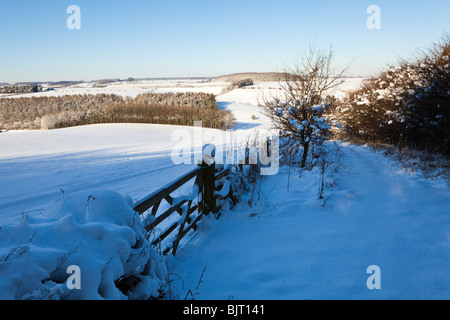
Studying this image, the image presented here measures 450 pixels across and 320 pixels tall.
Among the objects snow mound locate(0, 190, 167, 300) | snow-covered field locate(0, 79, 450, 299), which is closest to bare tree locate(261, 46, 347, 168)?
snow-covered field locate(0, 79, 450, 299)

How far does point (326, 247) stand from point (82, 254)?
134 inches

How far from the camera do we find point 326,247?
161 inches

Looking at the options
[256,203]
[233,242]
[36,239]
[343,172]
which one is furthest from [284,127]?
[36,239]

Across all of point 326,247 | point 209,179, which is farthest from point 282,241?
point 209,179

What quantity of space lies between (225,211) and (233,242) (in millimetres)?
1178

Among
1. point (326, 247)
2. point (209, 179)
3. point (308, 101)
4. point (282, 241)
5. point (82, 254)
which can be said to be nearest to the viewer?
point (82, 254)

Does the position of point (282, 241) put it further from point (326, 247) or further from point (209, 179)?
point (209, 179)

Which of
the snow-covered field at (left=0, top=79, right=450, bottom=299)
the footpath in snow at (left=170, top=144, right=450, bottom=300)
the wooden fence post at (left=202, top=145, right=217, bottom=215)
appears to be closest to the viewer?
the snow-covered field at (left=0, top=79, right=450, bottom=299)

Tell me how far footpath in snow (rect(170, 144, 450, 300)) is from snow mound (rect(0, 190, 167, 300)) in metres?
1.05

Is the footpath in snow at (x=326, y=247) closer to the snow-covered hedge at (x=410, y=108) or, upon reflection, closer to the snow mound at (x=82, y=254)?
the snow mound at (x=82, y=254)

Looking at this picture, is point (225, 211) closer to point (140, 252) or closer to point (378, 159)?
point (140, 252)

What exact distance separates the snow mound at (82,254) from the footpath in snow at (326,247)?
3.46 feet

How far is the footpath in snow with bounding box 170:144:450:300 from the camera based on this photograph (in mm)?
3154

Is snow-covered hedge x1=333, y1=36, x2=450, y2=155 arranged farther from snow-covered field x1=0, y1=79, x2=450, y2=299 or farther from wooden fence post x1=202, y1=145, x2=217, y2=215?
wooden fence post x1=202, y1=145, x2=217, y2=215
